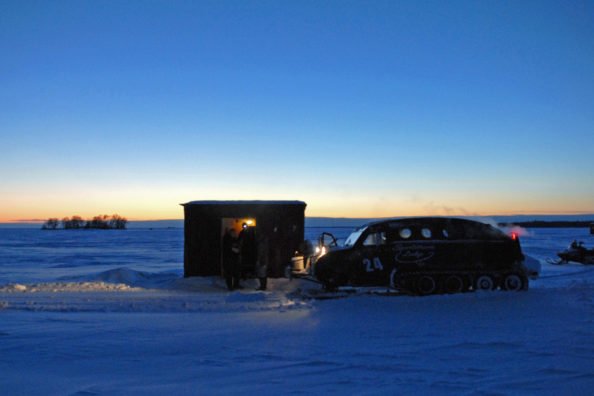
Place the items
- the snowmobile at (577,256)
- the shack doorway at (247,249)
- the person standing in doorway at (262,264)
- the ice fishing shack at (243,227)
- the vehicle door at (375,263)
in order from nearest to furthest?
1. the vehicle door at (375,263)
2. the person standing in doorway at (262,264)
3. the shack doorway at (247,249)
4. the ice fishing shack at (243,227)
5. the snowmobile at (577,256)

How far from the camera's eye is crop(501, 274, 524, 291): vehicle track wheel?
1296 centimetres

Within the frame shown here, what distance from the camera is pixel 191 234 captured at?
1714 cm

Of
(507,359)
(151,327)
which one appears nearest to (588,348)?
(507,359)

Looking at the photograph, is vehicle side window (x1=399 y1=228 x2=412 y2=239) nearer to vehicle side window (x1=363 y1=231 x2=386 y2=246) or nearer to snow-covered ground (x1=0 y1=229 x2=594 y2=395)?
vehicle side window (x1=363 y1=231 x2=386 y2=246)

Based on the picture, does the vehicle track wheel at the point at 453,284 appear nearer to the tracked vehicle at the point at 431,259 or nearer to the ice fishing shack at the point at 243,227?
the tracked vehicle at the point at 431,259

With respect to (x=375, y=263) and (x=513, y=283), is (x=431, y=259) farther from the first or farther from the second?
(x=513, y=283)

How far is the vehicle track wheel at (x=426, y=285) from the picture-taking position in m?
13.0

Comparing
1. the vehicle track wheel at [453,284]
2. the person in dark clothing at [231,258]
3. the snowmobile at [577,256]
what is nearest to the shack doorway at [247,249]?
the person in dark clothing at [231,258]

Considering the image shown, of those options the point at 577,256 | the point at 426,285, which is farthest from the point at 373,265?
the point at 577,256

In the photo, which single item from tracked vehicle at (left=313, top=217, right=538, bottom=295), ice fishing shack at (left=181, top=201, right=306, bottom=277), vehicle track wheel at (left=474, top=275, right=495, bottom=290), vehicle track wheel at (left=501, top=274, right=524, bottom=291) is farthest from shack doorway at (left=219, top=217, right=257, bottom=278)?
vehicle track wheel at (left=501, top=274, right=524, bottom=291)

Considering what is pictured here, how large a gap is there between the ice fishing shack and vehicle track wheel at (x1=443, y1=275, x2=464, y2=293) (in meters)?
5.45

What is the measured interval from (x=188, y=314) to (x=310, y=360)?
4.28 metres

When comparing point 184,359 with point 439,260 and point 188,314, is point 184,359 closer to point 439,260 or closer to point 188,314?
point 188,314

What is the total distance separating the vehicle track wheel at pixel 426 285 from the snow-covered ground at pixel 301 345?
1004 mm
